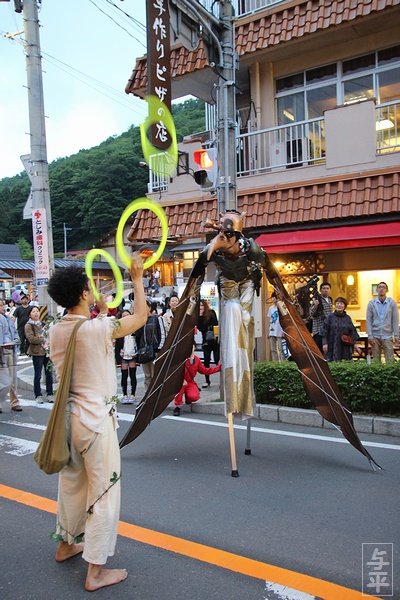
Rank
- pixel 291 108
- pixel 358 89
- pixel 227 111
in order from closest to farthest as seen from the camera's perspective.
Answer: pixel 227 111 < pixel 358 89 < pixel 291 108

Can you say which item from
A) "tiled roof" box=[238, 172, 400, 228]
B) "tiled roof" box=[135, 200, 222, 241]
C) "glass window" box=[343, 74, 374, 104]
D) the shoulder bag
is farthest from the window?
the shoulder bag

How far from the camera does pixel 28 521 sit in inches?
153

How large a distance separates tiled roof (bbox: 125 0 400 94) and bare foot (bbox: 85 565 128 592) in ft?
30.8

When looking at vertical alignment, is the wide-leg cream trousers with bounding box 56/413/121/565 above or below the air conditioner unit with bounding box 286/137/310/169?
below

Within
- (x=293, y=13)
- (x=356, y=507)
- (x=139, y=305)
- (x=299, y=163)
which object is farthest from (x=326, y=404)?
(x=293, y=13)

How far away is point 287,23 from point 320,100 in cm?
195

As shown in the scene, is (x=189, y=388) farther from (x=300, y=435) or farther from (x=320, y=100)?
(x=320, y=100)

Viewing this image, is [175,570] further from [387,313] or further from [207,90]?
[207,90]

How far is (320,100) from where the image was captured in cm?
1154

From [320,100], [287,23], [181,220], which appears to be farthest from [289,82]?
[181,220]

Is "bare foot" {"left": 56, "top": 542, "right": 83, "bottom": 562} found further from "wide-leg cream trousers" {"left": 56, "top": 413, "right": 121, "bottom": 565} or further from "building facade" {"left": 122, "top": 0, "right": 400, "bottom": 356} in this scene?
"building facade" {"left": 122, "top": 0, "right": 400, "bottom": 356}

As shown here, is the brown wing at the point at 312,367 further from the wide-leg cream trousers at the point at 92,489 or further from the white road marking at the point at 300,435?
the wide-leg cream trousers at the point at 92,489

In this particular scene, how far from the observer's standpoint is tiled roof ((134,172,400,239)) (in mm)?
9227

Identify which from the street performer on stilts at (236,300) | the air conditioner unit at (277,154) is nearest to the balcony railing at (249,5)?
the air conditioner unit at (277,154)
